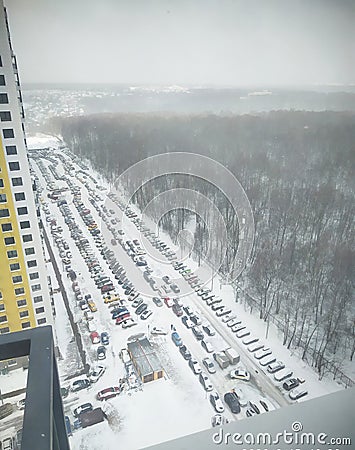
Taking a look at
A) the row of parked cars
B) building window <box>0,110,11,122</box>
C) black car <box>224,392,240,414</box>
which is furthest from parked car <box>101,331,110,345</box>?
building window <box>0,110,11,122</box>

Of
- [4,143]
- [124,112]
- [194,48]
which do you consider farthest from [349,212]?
[4,143]

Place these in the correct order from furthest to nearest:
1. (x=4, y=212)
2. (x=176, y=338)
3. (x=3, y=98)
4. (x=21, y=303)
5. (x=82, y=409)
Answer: (x=176, y=338) → (x=82, y=409) → (x=21, y=303) → (x=4, y=212) → (x=3, y=98)

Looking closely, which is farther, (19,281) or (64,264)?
(64,264)

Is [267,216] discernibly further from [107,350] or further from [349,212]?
[107,350]

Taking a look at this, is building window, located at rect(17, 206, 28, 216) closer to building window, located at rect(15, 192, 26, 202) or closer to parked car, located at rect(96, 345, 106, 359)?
building window, located at rect(15, 192, 26, 202)

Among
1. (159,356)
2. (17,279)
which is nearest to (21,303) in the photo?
(17,279)

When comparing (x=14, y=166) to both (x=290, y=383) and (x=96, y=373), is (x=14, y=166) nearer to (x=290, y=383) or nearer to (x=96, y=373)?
(x=96, y=373)

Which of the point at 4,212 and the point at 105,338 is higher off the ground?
the point at 4,212

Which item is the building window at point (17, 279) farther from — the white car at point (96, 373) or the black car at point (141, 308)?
the black car at point (141, 308)
